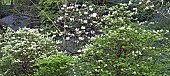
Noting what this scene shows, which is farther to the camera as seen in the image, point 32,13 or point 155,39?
point 32,13

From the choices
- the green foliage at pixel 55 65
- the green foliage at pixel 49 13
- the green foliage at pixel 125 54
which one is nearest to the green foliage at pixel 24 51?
the green foliage at pixel 55 65

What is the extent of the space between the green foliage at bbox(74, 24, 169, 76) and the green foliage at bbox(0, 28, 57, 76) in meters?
1.33

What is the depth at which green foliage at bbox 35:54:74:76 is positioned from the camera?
498cm

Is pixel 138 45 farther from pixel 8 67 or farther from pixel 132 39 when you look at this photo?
pixel 8 67

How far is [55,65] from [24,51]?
899 millimetres

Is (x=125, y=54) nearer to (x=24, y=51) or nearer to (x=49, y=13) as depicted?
(x=24, y=51)

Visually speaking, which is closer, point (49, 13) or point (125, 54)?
point (125, 54)

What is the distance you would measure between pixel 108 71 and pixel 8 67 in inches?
86.6

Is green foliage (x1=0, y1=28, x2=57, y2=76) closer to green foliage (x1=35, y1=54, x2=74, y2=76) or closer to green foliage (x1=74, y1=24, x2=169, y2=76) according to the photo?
green foliage (x1=35, y1=54, x2=74, y2=76)

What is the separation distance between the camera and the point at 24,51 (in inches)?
224

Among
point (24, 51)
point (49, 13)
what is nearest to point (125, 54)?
point (24, 51)

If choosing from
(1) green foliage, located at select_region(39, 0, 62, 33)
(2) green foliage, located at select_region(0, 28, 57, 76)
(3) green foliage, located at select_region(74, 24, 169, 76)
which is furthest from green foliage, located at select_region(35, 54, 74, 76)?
(1) green foliage, located at select_region(39, 0, 62, 33)

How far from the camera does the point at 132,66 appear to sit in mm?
4410

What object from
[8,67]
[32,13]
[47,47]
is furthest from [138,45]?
[32,13]
